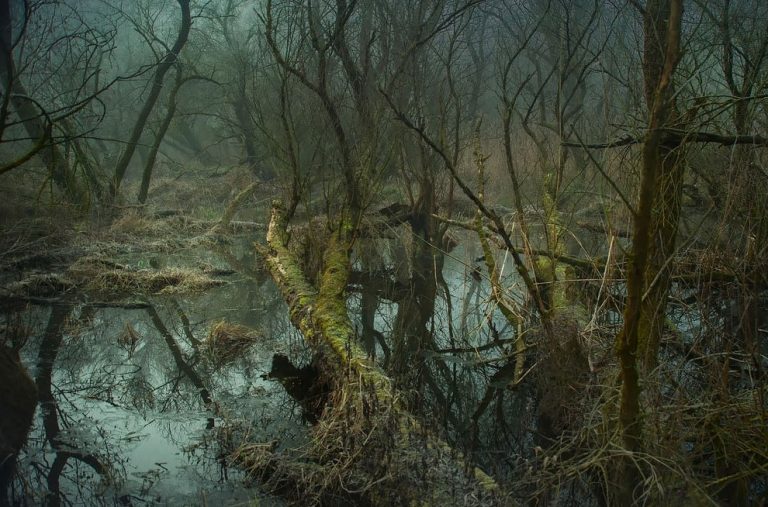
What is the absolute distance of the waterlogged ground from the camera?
12.7 feet

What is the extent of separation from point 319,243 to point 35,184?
4299mm

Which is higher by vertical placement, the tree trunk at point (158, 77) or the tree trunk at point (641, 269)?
the tree trunk at point (158, 77)

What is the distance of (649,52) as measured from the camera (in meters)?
3.98

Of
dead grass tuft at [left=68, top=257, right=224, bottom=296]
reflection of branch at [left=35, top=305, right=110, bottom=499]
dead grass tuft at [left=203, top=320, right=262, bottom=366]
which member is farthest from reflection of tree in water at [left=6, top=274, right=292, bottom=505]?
dead grass tuft at [left=68, top=257, right=224, bottom=296]

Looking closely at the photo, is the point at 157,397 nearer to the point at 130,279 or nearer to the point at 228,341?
the point at 228,341

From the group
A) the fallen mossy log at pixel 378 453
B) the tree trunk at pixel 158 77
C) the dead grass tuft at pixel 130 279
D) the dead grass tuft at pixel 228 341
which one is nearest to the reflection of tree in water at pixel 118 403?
the dead grass tuft at pixel 228 341

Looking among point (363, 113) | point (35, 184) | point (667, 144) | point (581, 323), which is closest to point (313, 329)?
point (581, 323)

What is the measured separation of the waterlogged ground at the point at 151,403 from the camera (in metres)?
3.86

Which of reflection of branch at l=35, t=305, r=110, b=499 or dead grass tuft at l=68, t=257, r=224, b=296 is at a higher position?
dead grass tuft at l=68, t=257, r=224, b=296

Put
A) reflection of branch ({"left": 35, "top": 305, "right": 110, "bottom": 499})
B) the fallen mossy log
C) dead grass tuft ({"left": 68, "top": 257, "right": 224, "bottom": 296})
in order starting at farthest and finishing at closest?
dead grass tuft ({"left": 68, "top": 257, "right": 224, "bottom": 296}), reflection of branch ({"left": 35, "top": 305, "right": 110, "bottom": 499}), the fallen mossy log

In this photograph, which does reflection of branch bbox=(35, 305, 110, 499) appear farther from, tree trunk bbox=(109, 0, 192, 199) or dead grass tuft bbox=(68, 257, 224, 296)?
tree trunk bbox=(109, 0, 192, 199)

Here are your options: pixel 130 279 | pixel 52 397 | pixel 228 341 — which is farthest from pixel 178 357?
pixel 130 279

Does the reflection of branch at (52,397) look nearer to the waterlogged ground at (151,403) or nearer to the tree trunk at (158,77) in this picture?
the waterlogged ground at (151,403)

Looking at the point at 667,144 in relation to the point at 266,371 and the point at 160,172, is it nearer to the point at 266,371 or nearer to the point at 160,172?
the point at 266,371
